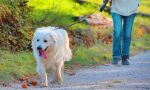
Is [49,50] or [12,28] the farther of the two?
[12,28]

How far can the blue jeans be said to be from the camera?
1289cm

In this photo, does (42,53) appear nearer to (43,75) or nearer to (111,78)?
(43,75)

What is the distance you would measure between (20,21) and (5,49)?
1072 millimetres

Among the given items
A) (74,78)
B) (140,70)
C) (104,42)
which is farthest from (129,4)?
(104,42)

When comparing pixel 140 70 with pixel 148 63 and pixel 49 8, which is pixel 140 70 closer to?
pixel 148 63

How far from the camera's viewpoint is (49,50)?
1041cm

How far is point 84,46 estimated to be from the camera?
52.7 ft

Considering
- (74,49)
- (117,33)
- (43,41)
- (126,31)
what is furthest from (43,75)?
(74,49)

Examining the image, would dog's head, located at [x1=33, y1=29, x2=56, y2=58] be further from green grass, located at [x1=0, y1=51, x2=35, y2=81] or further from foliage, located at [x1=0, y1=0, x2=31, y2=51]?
foliage, located at [x1=0, y1=0, x2=31, y2=51]

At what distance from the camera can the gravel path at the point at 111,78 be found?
1008 cm

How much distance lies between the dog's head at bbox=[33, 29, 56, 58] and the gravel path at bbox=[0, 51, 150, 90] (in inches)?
26.6

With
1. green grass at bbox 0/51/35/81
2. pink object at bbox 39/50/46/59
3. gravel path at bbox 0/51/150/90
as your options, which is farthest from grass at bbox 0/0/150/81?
pink object at bbox 39/50/46/59

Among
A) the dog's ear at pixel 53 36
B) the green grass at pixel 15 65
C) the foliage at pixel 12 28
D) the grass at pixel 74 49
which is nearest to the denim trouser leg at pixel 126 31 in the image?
the grass at pixel 74 49

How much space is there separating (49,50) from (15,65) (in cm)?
200
